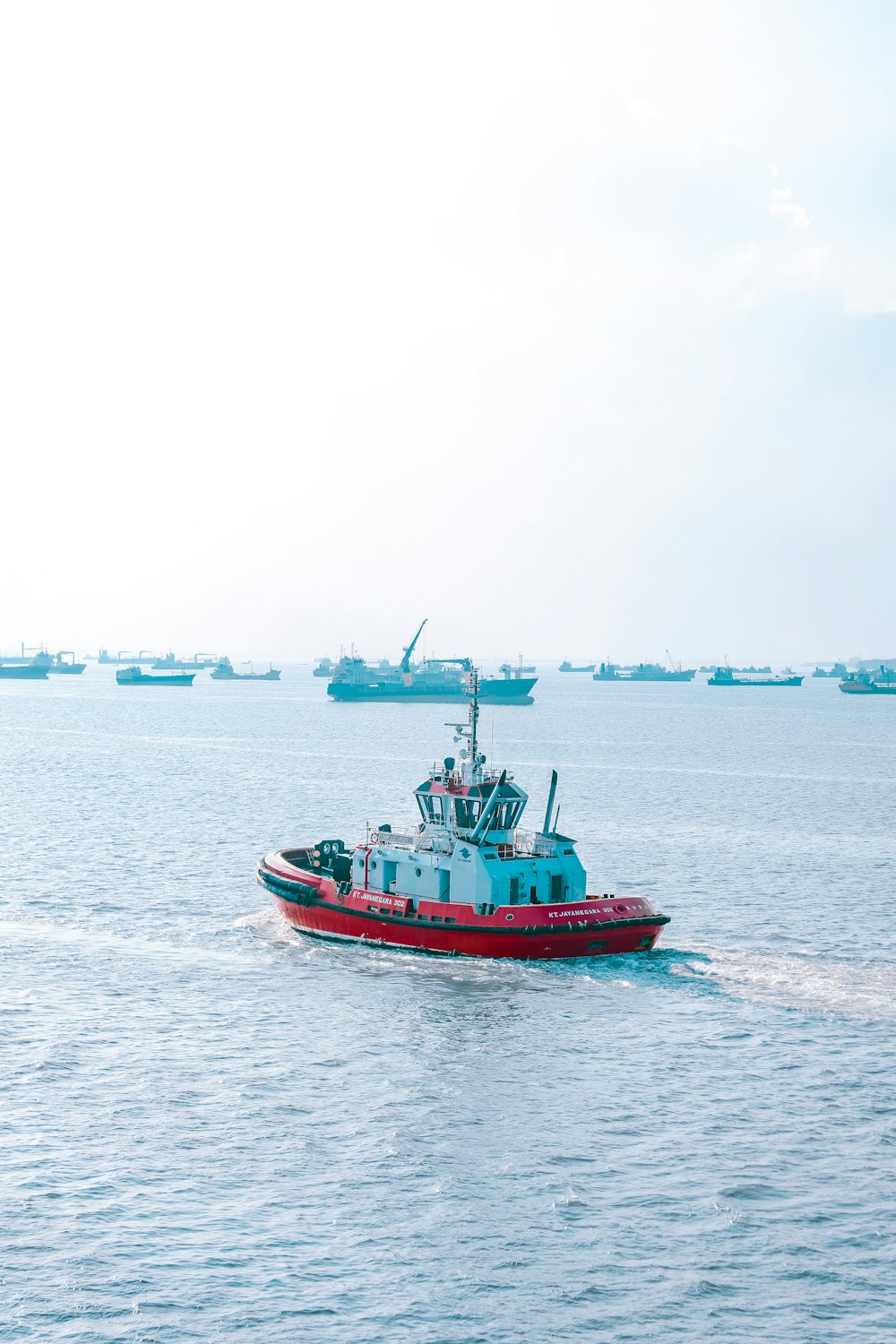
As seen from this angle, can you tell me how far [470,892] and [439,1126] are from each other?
1692cm

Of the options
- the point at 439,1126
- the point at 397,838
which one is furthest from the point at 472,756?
the point at 439,1126

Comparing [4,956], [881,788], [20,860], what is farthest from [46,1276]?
[881,788]

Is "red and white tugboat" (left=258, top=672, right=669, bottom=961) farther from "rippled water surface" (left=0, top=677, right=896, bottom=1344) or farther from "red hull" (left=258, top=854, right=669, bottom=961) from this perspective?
"rippled water surface" (left=0, top=677, right=896, bottom=1344)

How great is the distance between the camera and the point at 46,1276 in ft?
76.1

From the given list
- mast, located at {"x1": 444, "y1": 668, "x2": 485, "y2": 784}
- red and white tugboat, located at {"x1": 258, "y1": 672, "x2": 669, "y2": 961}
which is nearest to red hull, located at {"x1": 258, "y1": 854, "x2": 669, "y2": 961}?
red and white tugboat, located at {"x1": 258, "y1": 672, "x2": 669, "y2": 961}

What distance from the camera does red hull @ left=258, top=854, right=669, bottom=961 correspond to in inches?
1770

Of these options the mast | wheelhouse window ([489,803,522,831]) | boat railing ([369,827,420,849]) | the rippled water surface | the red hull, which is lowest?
the rippled water surface

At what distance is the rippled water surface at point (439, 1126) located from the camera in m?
22.6

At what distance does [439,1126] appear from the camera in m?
30.1

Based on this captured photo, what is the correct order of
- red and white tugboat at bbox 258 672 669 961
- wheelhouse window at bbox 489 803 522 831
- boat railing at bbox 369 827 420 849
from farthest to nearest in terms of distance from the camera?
boat railing at bbox 369 827 420 849, wheelhouse window at bbox 489 803 522 831, red and white tugboat at bbox 258 672 669 961

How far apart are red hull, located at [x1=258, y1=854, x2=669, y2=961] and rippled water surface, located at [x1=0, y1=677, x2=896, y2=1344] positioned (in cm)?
78

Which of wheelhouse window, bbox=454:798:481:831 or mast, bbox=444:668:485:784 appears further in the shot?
mast, bbox=444:668:485:784

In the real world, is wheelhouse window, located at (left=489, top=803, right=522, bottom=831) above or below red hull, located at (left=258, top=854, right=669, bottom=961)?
above

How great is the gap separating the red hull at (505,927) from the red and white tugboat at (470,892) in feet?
0.13
